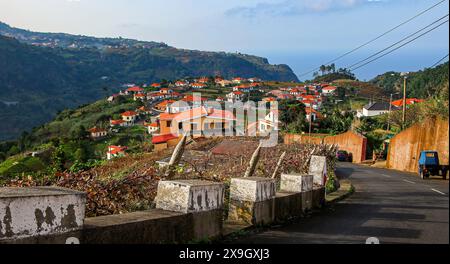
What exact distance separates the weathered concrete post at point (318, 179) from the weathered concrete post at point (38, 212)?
26.4 ft

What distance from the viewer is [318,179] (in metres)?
12.9

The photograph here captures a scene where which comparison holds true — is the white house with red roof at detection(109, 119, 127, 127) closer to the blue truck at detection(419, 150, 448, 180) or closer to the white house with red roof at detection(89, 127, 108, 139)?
the white house with red roof at detection(89, 127, 108, 139)

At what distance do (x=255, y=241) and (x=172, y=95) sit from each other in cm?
11867

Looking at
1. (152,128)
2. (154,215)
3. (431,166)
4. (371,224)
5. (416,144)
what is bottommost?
(371,224)

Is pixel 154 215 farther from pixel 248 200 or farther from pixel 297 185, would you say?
pixel 297 185

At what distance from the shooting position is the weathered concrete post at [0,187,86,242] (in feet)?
12.0

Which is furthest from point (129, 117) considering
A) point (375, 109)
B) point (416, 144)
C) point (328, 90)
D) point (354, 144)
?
point (416, 144)

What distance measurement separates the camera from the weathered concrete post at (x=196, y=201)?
5.67 meters

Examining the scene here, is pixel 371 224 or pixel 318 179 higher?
pixel 318 179

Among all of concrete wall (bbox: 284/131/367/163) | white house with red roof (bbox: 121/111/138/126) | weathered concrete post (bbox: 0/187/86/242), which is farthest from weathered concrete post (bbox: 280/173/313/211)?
white house with red roof (bbox: 121/111/138/126)

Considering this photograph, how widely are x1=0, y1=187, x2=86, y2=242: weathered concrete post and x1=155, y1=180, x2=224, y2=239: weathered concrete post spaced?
5.19 ft

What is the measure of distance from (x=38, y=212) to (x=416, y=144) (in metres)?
31.0

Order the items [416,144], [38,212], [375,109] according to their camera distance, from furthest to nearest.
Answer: [375,109] < [416,144] < [38,212]

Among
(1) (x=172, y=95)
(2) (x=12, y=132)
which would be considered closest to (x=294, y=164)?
(1) (x=172, y=95)
